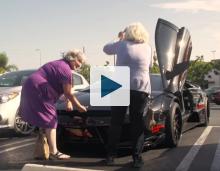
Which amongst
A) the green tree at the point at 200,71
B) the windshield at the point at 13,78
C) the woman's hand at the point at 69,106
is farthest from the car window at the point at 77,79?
the green tree at the point at 200,71

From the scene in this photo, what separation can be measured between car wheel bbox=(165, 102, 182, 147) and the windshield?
3.50 metres

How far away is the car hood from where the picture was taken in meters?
6.95

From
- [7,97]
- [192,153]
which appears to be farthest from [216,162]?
[7,97]

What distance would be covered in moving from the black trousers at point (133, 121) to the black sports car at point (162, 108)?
20cm

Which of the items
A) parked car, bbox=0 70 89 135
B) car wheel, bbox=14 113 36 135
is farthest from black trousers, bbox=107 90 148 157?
car wheel, bbox=14 113 36 135

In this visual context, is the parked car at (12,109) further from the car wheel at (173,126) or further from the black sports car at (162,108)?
the car wheel at (173,126)

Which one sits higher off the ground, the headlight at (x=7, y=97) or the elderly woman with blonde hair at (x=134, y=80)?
the elderly woman with blonde hair at (x=134, y=80)

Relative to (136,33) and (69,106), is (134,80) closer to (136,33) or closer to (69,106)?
(136,33)

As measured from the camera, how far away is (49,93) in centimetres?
583

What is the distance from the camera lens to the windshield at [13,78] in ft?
30.3

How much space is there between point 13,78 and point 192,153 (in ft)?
14.3

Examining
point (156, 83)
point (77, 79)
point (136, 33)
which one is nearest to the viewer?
point (136, 33)
